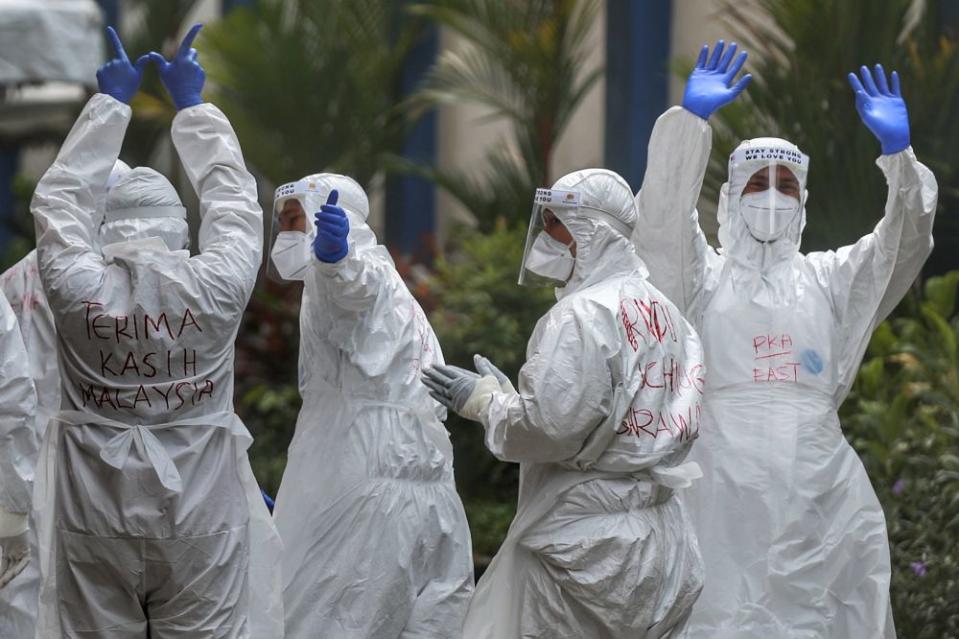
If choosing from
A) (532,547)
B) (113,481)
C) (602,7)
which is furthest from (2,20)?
(602,7)

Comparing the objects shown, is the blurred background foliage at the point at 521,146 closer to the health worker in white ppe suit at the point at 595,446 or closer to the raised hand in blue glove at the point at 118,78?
the health worker in white ppe suit at the point at 595,446

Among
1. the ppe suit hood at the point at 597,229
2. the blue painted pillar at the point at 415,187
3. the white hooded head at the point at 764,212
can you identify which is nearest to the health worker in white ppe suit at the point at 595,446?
the ppe suit hood at the point at 597,229

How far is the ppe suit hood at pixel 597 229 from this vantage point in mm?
4996

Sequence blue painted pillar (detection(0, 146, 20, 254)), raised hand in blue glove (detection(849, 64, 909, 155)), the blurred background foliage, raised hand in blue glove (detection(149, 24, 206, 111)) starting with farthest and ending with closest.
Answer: blue painted pillar (detection(0, 146, 20, 254)) < the blurred background foliage < raised hand in blue glove (detection(849, 64, 909, 155)) < raised hand in blue glove (detection(149, 24, 206, 111))

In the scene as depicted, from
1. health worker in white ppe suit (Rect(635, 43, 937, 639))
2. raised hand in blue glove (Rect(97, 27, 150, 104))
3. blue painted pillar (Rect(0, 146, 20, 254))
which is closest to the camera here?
raised hand in blue glove (Rect(97, 27, 150, 104))

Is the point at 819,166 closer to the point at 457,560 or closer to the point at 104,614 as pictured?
the point at 457,560

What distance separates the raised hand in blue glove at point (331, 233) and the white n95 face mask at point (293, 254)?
524 millimetres

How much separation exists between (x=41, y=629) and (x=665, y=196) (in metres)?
2.28

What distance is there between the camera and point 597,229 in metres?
5.00

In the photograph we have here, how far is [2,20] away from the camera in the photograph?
725cm

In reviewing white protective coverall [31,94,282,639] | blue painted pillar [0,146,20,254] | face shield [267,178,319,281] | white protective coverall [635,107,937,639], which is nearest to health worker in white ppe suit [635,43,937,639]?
white protective coverall [635,107,937,639]

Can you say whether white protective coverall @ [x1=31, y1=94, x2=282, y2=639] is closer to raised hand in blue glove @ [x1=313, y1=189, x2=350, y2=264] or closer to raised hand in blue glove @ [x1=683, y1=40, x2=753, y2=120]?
raised hand in blue glove @ [x1=313, y1=189, x2=350, y2=264]

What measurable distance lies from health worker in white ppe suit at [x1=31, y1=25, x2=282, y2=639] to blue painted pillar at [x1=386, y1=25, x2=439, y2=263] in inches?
287

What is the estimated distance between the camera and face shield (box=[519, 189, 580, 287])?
5.03 metres
